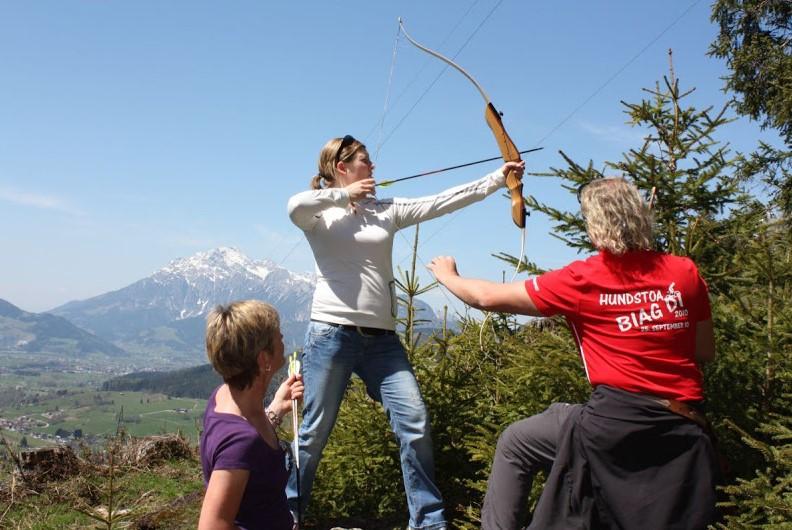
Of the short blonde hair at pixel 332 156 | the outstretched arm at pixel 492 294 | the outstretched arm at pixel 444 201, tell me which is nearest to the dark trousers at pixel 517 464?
the outstretched arm at pixel 492 294

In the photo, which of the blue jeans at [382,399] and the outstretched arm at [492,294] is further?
the blue jeans at [382,399]

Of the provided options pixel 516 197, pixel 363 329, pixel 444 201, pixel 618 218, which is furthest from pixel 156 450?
pixel 618 218

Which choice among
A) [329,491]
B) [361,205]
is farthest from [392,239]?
[329,491]

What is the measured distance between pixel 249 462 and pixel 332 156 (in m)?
2.31

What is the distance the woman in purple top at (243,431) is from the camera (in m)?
2.18

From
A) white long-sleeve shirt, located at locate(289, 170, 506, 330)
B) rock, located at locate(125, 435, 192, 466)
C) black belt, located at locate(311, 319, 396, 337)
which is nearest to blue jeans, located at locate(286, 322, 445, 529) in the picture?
black belt, located at locate(311, 319, 396, 337)

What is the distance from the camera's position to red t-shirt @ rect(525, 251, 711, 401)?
2.49m

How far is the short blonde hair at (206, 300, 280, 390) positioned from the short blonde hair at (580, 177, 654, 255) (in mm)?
1319

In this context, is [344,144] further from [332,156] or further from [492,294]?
[492,294]

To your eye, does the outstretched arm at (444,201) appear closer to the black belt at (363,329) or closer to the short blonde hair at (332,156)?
the short blonde hair at (332,156)

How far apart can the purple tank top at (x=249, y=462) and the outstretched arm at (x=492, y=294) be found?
1.00 metres

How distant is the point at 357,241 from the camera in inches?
154

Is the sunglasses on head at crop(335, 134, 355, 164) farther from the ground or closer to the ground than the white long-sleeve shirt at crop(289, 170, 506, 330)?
farther from the ground

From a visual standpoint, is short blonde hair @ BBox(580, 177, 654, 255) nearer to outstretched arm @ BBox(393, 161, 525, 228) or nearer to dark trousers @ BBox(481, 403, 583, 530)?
dark trousers @ BBox(481, 403, 583, 530)
